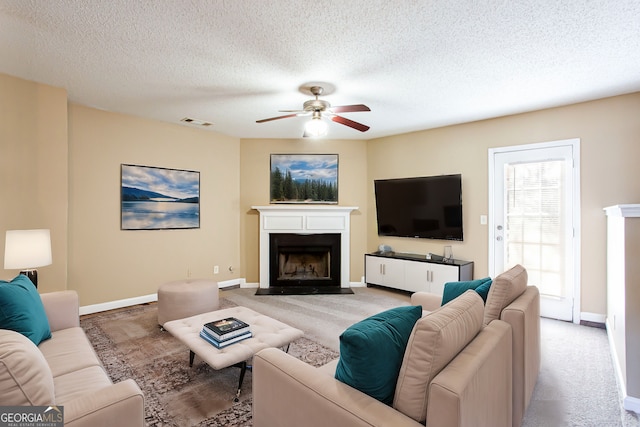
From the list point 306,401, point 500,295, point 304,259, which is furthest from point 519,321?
point 304,259

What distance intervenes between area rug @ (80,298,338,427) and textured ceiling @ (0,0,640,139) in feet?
8.30

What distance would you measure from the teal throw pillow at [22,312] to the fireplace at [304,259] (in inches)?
135

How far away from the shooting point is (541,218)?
154 inches

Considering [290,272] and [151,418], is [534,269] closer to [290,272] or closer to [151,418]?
[290,272]

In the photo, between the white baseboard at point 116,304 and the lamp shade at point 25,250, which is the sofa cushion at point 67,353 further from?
the white baseboard at point 116,304

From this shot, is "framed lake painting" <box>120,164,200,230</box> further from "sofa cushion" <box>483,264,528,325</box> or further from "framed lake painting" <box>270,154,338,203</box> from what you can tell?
"sofa cushion" <box>483,264,528,325</box>

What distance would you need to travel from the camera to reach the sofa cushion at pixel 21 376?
1065mm

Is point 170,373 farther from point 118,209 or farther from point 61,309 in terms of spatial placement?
point 118,209

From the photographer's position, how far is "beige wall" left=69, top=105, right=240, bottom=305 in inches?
154

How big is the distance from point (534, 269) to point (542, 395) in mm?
2165

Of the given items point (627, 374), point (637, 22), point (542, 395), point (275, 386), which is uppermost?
point (637, 22)

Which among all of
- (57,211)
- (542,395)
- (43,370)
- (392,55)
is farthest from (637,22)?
(57,211)

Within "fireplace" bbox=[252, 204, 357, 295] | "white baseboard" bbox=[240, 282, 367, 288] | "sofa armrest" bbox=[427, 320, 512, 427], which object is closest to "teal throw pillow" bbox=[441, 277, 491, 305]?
"sofa armrest" bbox=[427, 320, 512, 427]

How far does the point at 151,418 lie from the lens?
1.94 meters
